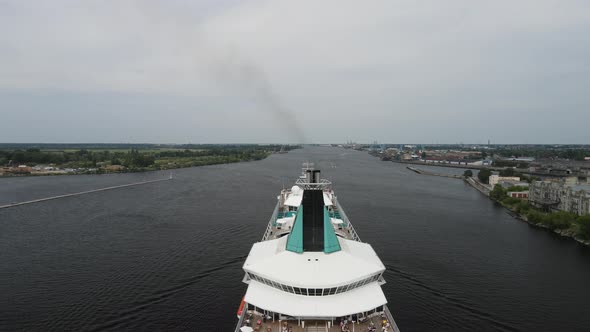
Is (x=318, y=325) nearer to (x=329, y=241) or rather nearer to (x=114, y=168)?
(x=329, y=241)

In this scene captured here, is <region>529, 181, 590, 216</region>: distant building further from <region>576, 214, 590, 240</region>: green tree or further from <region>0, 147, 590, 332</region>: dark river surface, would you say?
<region>0, 147, 590, 332</region>: dark river surface

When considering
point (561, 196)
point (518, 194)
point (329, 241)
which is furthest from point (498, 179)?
point (329, 241)

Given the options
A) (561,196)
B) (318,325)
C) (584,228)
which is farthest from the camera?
(561,196)

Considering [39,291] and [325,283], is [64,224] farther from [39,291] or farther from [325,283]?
[325,283]

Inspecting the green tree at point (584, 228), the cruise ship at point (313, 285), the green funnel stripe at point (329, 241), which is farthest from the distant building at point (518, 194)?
the green funnel stripe at point (329, 241)

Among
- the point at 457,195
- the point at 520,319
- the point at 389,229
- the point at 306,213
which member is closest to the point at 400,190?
the point at 457,195
